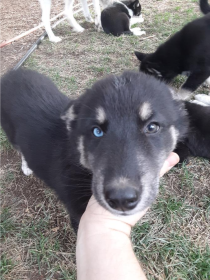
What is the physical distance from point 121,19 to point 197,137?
4982 millimetres

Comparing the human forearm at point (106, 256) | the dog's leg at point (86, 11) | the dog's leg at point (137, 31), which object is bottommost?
the dog's leg at point (137, 31)

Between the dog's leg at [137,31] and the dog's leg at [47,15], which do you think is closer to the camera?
the dog's leg at [47,15]

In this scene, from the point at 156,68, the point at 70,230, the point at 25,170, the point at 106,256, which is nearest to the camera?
the point at 106,256

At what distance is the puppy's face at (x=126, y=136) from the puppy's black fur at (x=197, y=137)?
1104 mm

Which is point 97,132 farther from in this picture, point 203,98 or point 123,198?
point 203,98

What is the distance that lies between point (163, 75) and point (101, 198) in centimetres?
369

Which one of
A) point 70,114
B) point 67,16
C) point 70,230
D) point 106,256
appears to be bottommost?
point 70,230

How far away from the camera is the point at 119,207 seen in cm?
156

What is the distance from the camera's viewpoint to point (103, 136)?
1850 mm

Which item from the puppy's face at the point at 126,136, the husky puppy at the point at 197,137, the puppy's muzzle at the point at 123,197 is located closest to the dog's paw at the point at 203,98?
the husky puppy at the point at 197,137

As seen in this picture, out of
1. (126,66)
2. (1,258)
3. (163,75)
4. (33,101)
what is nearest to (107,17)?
(126,66)

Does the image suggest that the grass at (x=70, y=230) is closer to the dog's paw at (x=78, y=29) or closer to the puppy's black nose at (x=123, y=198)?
the puppy's black nose at (x=123, y=198)

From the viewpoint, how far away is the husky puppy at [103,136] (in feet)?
5.33

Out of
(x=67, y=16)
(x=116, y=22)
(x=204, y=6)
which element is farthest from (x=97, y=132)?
(x=67, y=16)
